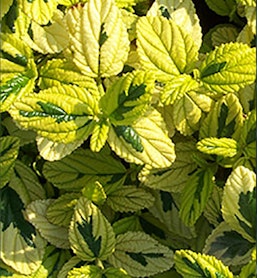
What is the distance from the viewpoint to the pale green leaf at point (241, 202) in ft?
2.80

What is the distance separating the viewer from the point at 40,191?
1.00m

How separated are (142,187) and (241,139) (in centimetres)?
17

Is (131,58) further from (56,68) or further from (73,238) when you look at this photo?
(73,238)

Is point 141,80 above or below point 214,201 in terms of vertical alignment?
above

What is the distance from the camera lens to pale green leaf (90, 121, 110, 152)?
859 mm

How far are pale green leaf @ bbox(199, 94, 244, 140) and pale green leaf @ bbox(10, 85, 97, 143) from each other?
0.16 meters

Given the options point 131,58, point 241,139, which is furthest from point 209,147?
point 131,58

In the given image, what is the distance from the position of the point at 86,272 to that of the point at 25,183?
0.17 meters

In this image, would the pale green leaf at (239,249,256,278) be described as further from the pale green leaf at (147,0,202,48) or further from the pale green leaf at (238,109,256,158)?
the pale green leaf at (147,0,202,48)

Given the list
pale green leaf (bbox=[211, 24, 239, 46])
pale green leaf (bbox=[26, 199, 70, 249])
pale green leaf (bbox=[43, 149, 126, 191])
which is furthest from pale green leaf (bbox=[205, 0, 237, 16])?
pale green leaf (bbox=[26, 199, 70, 249])

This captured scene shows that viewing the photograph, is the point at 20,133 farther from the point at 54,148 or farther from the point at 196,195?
the point at 196,195

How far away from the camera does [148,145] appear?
2.89ft

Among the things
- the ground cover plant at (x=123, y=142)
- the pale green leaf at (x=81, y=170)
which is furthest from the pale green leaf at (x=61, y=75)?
the pale green leaf at (x=81, y=170)

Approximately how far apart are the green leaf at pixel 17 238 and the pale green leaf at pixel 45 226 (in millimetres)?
13
